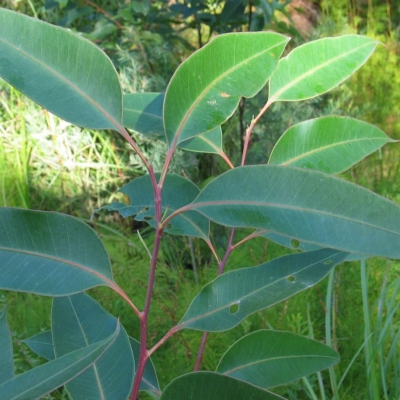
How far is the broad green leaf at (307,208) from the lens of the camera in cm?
57

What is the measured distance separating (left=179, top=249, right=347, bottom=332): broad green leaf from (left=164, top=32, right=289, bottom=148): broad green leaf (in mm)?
193

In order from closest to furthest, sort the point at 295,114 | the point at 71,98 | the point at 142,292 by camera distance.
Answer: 1. the point at 71,98
2. the point at 142,292
3. the point at 295,114

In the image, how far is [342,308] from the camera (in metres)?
1.76

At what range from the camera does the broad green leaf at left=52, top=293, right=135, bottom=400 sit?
0.72 metres

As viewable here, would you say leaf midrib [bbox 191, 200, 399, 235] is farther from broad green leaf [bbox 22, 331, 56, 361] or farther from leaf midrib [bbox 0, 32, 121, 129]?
broad green leaf [bbox 22, 331, 56, 361]

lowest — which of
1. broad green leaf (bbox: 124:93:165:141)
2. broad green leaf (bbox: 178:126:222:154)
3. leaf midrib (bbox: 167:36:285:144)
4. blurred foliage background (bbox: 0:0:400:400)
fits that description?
blurred foliage background (bbox: 0:0:400:400)

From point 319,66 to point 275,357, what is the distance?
42cm

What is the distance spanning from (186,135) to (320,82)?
23 cm

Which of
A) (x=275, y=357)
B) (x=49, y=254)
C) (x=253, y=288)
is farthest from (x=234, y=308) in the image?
(x=49, y=254)

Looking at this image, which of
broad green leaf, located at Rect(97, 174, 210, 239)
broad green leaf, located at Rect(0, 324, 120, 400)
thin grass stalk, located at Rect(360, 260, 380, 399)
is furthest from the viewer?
thin grass stalk, located at Rect(360, 260, 380, 399)

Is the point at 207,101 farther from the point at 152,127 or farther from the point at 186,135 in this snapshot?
the point at 152,127

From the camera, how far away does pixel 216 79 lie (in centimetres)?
66

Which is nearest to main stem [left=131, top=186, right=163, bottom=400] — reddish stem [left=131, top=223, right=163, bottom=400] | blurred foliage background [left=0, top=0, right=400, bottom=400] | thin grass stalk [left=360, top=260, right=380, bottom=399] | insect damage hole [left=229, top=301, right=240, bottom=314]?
reddish stem [left=131, top=223, right=163, bottom=400]

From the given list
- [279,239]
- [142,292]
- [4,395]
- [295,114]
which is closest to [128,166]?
[295,114]
